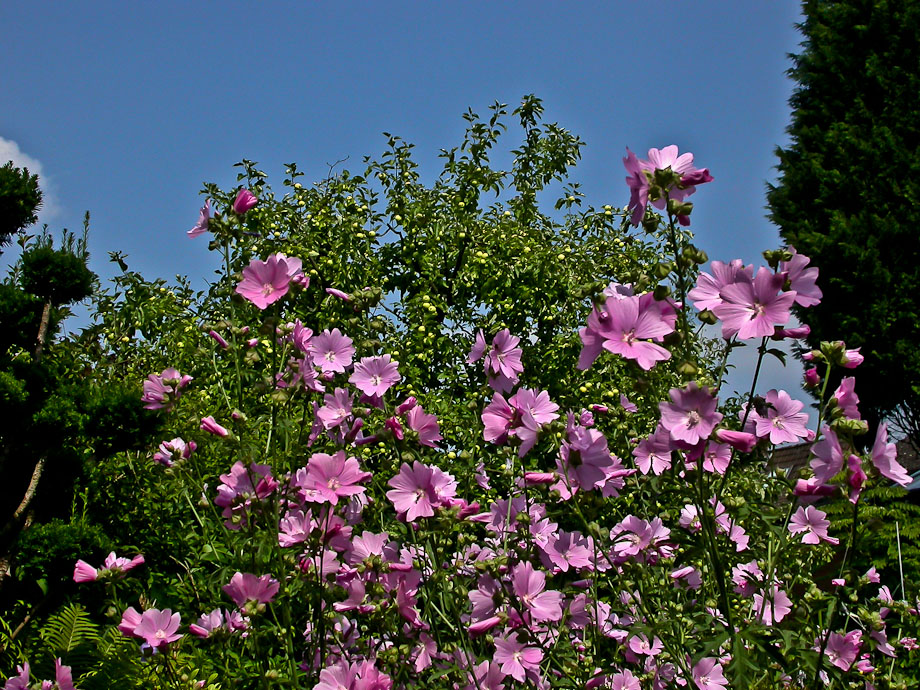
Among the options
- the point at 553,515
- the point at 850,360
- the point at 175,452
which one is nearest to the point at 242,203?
the point at 175,452

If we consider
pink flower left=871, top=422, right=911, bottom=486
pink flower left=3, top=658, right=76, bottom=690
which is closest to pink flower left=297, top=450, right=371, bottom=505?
pink flower left=3, top=658, right=76, bottom=690

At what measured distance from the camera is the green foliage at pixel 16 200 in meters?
4.94

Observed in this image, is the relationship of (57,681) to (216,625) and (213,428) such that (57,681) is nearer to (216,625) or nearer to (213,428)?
(216,625)

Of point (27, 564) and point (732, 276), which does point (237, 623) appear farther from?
point (27, 564)

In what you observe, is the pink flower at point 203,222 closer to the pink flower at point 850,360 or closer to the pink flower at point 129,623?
the pink flower at point 129,623

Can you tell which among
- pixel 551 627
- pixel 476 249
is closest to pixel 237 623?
pixel 551 627

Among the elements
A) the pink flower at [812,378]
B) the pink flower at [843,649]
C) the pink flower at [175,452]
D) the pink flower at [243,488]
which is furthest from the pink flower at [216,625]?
the pink flower at [843,649]

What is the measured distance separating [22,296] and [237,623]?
9.70 feet

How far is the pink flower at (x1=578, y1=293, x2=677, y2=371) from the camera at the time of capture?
1.50 metres

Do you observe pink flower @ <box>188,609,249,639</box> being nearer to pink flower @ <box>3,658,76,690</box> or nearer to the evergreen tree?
pink flower @ <box>3,658,76,690</box>

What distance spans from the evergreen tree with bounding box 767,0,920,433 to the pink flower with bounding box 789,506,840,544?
9.24 metres

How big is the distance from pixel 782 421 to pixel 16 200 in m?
4.80

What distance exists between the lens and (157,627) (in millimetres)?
2197

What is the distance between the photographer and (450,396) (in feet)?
15.3
